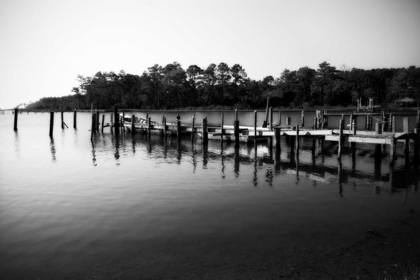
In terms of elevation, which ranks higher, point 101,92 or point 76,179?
point 101,92

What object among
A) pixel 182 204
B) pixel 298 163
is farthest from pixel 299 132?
pixel 182 204

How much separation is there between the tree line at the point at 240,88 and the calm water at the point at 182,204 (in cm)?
8387

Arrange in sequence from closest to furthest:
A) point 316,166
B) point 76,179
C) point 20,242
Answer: point 20,242, point 76,179, point 316,166

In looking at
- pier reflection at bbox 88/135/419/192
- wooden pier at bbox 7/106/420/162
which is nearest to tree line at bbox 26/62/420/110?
wooden pier at bbox 7/106/420/162

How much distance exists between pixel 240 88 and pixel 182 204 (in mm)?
104328

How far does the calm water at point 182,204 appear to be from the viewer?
842 cm

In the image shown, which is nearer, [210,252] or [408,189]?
[210,252]

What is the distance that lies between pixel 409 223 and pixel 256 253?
17.9ft

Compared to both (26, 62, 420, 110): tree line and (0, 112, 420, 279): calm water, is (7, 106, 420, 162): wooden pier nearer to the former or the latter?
(0, 112, 420, 279): calm water

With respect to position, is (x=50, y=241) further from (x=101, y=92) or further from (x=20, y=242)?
(x=101, y=92)

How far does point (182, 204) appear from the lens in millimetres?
11906

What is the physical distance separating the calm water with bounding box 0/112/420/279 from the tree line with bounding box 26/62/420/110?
275ft

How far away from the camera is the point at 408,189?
13.7 metres

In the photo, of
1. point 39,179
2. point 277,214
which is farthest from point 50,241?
point 39,179
